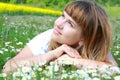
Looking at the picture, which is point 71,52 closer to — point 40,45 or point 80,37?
point 80,37

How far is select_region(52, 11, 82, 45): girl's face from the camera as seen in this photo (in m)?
3.62

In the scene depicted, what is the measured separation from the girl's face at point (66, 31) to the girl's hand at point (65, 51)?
2.0 inches

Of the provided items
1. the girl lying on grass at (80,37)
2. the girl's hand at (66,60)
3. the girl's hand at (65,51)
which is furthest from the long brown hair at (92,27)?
the girl's hand at (66,60)

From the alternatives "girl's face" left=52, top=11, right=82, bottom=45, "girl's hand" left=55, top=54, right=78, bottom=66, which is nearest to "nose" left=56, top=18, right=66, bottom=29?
"girl's face" left=52, top=11, right=82, bottom=45

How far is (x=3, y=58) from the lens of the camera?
13.3 ft

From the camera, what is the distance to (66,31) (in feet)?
11.9

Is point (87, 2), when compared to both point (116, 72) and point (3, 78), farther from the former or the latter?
point (3, 78)

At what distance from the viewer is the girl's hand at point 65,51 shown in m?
3.67

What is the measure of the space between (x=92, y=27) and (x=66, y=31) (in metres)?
0.27

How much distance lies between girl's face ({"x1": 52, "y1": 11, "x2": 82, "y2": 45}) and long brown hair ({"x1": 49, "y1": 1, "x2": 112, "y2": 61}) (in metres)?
0.04

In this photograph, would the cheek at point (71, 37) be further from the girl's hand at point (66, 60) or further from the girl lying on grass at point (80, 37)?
the girl's hand at point (66, 60)

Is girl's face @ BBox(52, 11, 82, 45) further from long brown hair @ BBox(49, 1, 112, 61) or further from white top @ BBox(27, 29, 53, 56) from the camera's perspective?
white top @ BBox(27, 29, 53, 56)

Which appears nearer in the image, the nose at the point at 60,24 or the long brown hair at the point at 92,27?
the nose at the point at 60,24

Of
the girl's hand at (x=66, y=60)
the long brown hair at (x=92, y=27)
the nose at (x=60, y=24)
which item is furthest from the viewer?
the long brown hair at (x=92, y=27)
